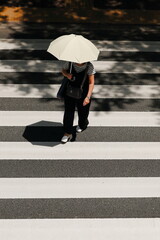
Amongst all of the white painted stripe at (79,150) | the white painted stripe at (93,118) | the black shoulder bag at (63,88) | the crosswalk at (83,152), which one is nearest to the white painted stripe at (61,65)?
the crosswalk at (83,152)

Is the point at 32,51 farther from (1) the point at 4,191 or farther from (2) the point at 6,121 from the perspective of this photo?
(1) the point at 4,191

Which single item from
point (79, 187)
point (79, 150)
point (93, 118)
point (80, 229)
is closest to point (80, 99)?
point (79, 150)

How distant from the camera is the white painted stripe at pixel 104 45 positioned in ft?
32.6

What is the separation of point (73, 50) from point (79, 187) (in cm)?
178

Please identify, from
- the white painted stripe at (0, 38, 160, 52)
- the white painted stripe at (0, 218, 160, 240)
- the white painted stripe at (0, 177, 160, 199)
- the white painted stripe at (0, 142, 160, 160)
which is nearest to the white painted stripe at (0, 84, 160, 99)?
the white painted stripe at (0, 142, 160, 160)

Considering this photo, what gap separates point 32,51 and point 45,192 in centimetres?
483

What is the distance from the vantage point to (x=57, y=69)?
355 inches

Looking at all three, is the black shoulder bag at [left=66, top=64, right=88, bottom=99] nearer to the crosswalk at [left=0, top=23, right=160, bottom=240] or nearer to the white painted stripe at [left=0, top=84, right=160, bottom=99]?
the crosswalk at [left=0, top=23, right=160, bottom=240]

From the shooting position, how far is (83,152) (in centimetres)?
648

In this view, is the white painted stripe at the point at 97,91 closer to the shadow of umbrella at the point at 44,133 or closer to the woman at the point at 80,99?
the shadow of umbrella at the point at 44,133

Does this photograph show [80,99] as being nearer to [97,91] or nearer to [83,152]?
[83,152]

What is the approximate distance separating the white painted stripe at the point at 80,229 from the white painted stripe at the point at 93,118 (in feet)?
7.39

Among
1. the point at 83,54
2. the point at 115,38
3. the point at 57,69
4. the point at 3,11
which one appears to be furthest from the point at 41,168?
the point at 3,11

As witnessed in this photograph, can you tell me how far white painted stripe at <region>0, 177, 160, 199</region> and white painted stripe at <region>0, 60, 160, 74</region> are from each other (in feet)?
11.7
